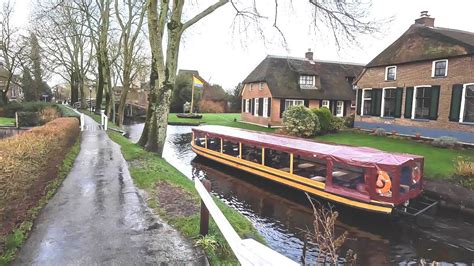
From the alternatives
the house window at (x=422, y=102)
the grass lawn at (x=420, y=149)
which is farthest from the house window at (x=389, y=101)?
the grass lawn at (x=420, y=149)

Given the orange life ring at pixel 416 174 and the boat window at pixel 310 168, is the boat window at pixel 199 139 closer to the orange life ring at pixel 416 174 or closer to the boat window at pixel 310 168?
the boat window at pixel 310 168

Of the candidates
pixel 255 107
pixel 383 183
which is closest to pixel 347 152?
pixel 383 183

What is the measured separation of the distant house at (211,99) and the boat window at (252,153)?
128 ft

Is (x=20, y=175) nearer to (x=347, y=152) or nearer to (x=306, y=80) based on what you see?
(x=347, y=152)

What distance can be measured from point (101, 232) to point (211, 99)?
Result: 51266mm

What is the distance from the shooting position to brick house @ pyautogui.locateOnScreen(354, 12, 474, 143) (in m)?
17.7

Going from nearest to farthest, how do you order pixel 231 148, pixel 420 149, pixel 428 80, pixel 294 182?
1. pixel 294 182
2. pixel 420 149
3. pixel 231 148
4. pixel 428 80

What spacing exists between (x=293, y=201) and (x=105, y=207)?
7.21m

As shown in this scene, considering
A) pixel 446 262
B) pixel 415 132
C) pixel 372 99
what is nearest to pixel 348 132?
pixel 372 99

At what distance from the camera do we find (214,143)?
59.6 ft

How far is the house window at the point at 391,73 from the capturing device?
71.9 feet

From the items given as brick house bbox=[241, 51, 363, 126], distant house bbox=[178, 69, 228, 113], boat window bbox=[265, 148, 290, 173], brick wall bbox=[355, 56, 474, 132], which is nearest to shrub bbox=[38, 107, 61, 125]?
boat window bbox=[265, 148, 290, 173]

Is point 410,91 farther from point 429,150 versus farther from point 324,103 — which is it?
point 324,103

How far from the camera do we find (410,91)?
68.3ft
